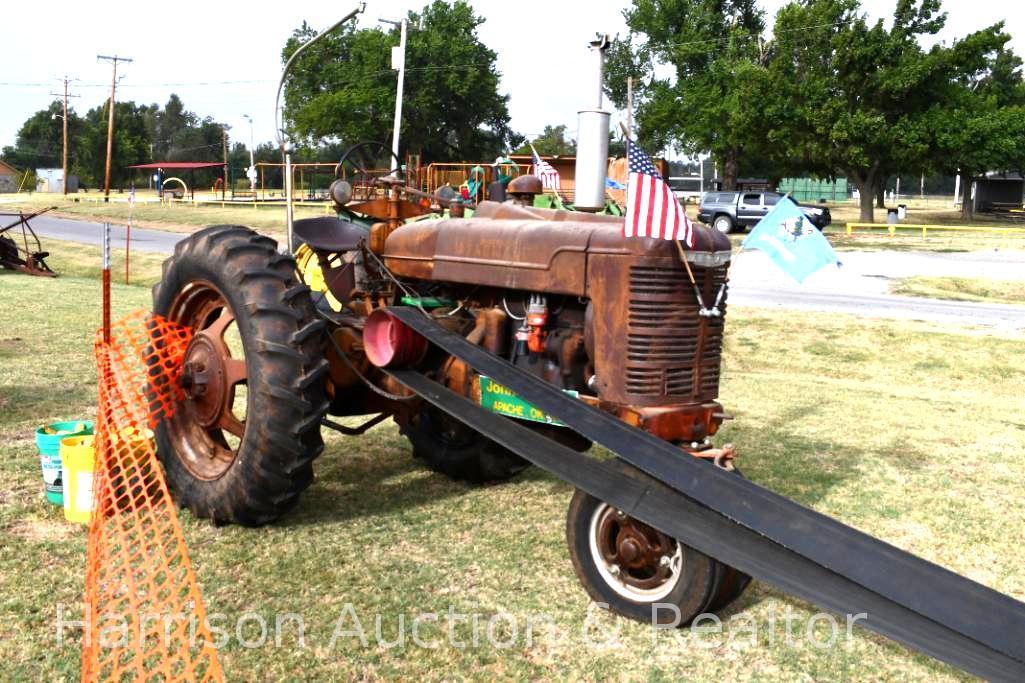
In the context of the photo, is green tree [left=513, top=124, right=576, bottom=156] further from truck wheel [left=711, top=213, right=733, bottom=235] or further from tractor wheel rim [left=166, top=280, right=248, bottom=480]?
tractor wheel rim [left=166, top=280, right=248, bottom=480]

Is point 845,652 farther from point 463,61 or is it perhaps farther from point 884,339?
point 463,61

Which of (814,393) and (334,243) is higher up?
(334,243)

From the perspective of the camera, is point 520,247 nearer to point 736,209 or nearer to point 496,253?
point 496,253

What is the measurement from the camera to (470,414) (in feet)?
14.0

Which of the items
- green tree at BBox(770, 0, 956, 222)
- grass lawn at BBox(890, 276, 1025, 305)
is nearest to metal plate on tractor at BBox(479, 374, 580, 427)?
grass lawn at BBox(890, 276, 1025, 305)

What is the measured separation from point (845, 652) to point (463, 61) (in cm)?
5910

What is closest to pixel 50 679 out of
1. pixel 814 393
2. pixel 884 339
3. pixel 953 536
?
pixel 953 536

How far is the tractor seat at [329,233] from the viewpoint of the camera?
218 inches

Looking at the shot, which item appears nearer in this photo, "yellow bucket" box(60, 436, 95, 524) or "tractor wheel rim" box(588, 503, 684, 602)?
"tractor wheel rim" box(588, 503, 684, 602)

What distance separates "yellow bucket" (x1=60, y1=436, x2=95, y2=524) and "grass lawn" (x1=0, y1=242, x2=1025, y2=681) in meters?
0.12

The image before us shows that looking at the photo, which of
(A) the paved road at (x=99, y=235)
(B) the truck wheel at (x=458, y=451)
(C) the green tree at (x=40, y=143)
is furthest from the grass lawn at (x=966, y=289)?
(C) the green tree at (x=40, y=143)

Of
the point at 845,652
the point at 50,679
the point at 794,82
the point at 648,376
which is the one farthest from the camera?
the point at 794,82

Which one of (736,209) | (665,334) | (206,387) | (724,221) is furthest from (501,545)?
(736,209)

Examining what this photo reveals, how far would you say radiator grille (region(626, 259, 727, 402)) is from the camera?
157 inches
